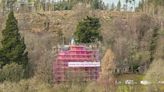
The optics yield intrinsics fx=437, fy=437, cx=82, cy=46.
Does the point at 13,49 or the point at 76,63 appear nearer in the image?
the point at 13,49

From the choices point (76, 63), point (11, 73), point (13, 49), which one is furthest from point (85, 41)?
point (11, 73)

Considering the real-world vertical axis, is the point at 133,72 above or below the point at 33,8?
below

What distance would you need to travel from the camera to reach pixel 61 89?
25.1 m

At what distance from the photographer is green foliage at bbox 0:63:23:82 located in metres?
29.7

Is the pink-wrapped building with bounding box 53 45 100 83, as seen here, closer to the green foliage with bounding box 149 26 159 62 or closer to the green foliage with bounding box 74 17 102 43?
the green foliage with bounding box 74 17 102 43

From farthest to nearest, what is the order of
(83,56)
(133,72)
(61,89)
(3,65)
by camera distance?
(133,72) → (83,56) → (3,65) → (61,89)

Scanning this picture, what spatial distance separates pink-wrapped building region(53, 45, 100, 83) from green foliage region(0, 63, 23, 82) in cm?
299

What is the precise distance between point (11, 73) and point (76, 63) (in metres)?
5.60

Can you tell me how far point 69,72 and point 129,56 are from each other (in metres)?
8.17

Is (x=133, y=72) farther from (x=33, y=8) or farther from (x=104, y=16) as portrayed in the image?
(x=33, y=8)

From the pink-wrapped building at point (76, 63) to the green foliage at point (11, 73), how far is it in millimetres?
2988

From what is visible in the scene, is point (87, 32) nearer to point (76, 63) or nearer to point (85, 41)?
point (85, 41)

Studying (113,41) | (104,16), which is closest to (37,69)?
(113,41)

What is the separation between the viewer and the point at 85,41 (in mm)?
38750
